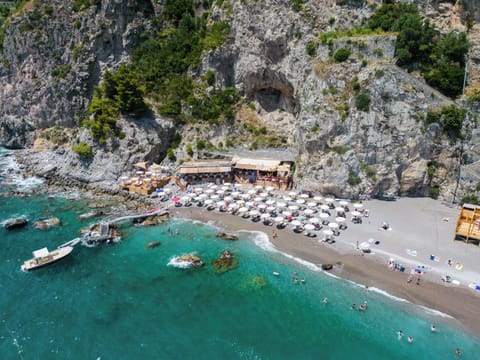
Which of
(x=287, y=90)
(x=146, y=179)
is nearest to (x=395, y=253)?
(x=287, y=90)

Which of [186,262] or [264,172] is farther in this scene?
[264,172]

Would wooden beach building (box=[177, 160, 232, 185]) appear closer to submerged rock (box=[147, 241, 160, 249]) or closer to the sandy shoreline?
the sandy shoreline

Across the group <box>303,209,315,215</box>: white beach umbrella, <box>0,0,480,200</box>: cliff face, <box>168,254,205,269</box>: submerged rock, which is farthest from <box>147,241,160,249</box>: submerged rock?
<box>0,0,480,200</box>: cliff face

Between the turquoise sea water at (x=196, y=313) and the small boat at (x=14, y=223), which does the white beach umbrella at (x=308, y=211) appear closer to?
the turquoise sea water at (x=196, y=313)

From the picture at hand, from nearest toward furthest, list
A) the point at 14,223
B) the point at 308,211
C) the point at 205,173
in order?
1. the point at 308,211
2. the point at 14,223
3. the point at 205,173

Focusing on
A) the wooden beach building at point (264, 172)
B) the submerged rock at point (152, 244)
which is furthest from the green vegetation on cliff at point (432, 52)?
the submerged rock at point (152, 244)

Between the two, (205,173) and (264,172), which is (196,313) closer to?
(205,173)
